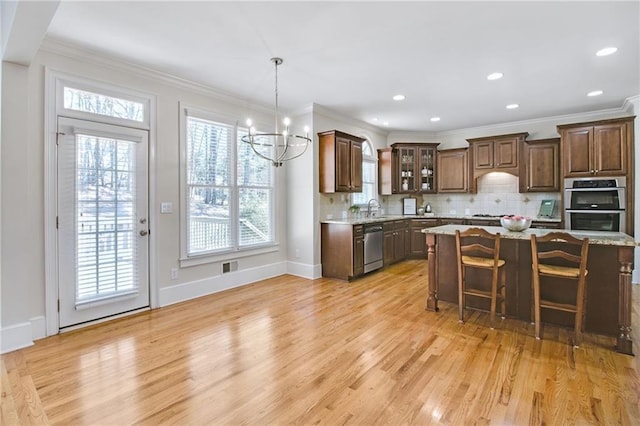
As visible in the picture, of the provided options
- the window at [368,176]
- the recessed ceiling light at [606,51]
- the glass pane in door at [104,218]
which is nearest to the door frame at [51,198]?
the glass pane in door at [104,218]

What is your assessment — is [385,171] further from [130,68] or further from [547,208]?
[130,68]

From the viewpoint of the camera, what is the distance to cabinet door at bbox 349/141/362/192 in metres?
5.68

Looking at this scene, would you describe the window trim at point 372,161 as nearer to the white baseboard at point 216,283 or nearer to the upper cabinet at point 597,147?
the white baseboard at point 216,283

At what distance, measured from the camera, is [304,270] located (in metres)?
5.38

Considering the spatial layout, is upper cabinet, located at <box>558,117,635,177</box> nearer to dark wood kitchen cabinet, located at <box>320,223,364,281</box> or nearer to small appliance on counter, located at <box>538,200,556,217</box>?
small appliance on counter, located at <box>538,200,556,217</box>

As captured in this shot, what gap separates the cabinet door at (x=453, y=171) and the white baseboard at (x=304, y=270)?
3.52m

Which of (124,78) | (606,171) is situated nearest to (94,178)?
(124,78)

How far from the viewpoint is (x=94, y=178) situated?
3.34 metres

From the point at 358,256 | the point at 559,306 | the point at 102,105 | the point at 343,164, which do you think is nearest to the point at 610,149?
the point at 559,306

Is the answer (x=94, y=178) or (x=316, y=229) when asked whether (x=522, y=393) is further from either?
(x=94, y=178)

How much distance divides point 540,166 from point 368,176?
3203 millimetres

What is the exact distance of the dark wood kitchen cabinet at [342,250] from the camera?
5.08 m

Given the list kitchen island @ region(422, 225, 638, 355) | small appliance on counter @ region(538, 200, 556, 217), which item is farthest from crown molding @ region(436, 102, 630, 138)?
kitchen island @ region(422, 225, 638, 355)

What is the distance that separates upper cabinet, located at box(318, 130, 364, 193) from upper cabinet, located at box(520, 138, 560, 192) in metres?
3.32
